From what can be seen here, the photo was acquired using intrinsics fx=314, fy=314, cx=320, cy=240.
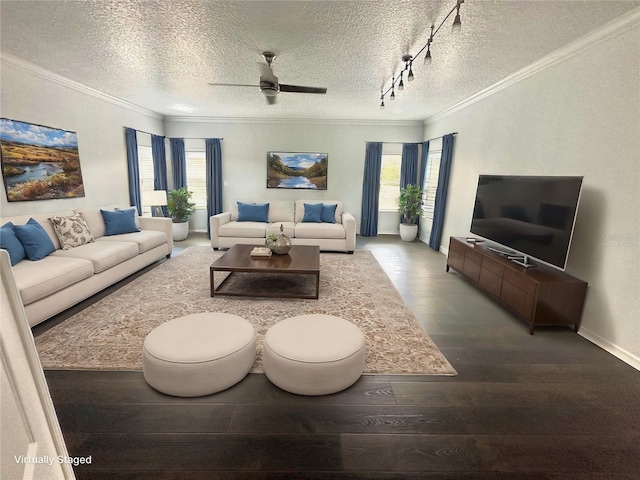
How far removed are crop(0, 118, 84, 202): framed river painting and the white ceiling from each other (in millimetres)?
769

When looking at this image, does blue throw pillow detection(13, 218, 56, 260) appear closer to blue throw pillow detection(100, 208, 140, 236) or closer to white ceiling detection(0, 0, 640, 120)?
blue throw pillow detection(100, 208, 140, 236)

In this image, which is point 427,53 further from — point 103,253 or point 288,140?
point 288,140

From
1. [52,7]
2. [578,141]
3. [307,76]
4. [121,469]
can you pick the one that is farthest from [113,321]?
[578,141]

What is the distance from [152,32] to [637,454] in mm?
4422

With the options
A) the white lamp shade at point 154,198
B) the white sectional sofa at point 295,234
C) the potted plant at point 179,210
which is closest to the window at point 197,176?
the potted plant at point 179,210

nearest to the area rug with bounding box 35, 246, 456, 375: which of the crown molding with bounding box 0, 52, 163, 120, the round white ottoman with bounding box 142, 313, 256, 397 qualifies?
the round white ottoman with bounding box 142, 313, 256, 397

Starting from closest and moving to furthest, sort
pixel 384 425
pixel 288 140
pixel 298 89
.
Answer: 1. pixel 384 425
2. pixel 298 89
3. pixel 288 140

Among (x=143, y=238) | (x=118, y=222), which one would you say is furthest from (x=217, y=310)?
(x=118, y=222)

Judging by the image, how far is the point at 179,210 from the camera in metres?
6.39

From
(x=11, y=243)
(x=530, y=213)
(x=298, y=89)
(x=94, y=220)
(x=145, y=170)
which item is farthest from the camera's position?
(x=145, y=170)

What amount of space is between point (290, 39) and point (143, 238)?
3.16 meters

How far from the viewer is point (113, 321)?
9.45 ft

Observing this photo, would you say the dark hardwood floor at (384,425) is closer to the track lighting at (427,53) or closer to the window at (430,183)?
the track lighting at (427,53)

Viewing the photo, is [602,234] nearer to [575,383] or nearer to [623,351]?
[623,351]
